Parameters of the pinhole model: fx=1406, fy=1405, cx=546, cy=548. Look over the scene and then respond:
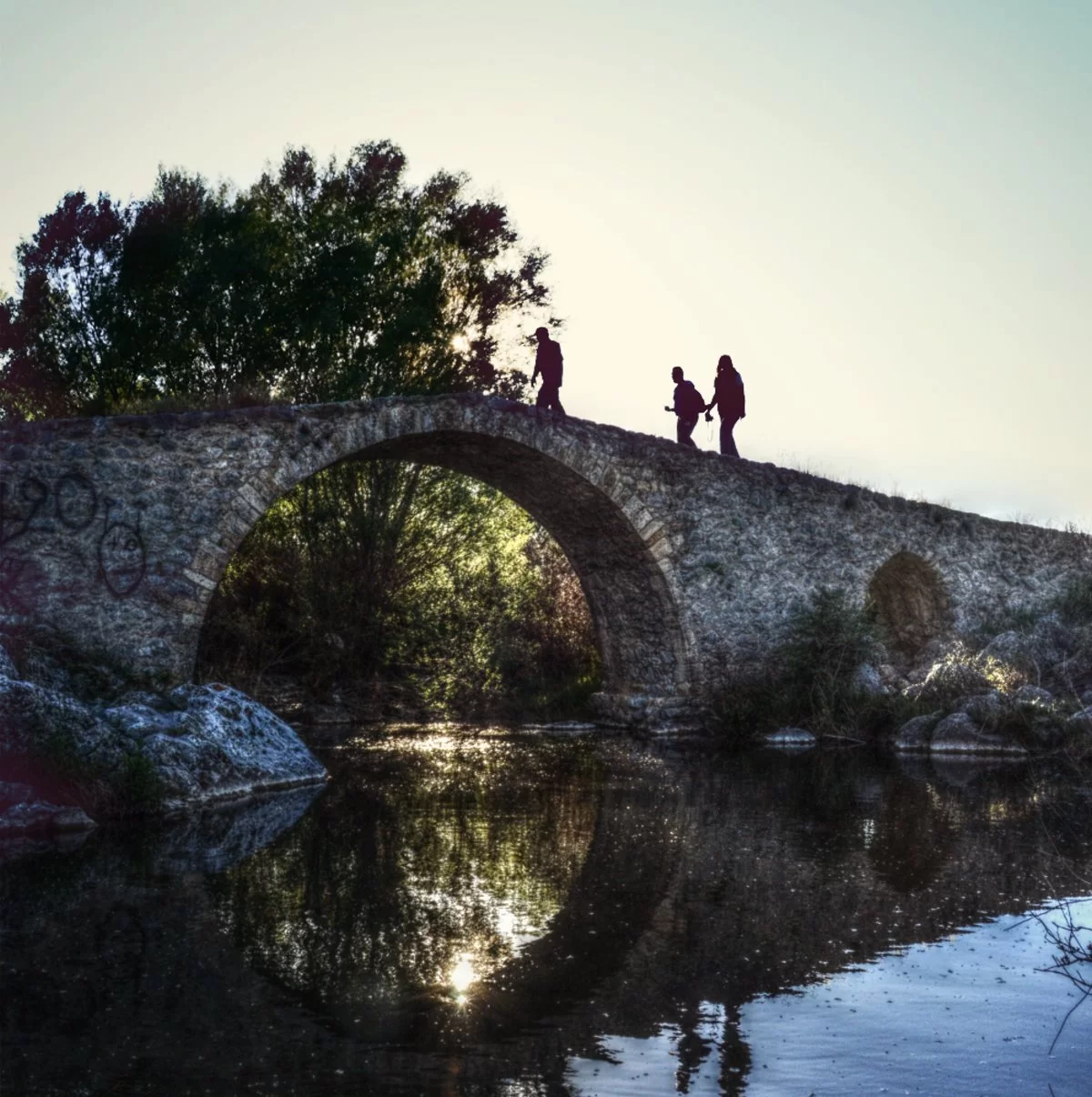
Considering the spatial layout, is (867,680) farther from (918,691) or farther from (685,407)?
(685,407)

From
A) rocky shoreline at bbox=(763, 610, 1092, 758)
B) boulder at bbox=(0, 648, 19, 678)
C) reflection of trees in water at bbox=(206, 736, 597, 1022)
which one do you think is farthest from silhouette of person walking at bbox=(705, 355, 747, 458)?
boulder at bbox=(0, 648, 19, 678)

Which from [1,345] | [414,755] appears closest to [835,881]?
[414,755]

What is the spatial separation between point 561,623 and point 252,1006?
14.3 metres

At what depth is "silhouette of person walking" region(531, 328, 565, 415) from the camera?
16688 mm

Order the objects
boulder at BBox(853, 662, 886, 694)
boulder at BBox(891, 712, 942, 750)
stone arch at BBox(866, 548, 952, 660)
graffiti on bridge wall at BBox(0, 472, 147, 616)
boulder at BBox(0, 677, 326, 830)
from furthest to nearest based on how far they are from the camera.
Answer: stone arch at BBox(866, 548, 952, 660), boulder at BBox(853, 662, 886, 694), boulder at BBox(891, 712, 942, 750), graffiti on bridge wall at BBox(0, 472, 147, 616), boulder at BBox(0, 677, 326, 830)

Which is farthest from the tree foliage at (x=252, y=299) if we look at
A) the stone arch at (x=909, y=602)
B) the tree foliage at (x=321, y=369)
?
the stone arch at (x=909, y=602)

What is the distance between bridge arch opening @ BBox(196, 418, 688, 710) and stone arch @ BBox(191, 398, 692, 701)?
0.02 m

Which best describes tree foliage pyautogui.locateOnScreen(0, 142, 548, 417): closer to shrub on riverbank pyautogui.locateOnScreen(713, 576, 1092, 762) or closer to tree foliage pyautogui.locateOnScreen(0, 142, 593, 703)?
tree foliage pyautogui.locateOnScreen(0, 142, 593, 703)

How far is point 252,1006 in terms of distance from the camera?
5.22m

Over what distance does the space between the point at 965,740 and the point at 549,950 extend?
9658mm

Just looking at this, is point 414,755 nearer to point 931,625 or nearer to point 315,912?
point 315,912

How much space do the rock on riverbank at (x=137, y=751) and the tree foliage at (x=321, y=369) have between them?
6.53 meters

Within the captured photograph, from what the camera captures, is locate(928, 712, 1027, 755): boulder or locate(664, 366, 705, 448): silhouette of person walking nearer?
locate(928, 712, 1027, 755): boulder

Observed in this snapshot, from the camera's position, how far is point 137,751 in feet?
32.4
